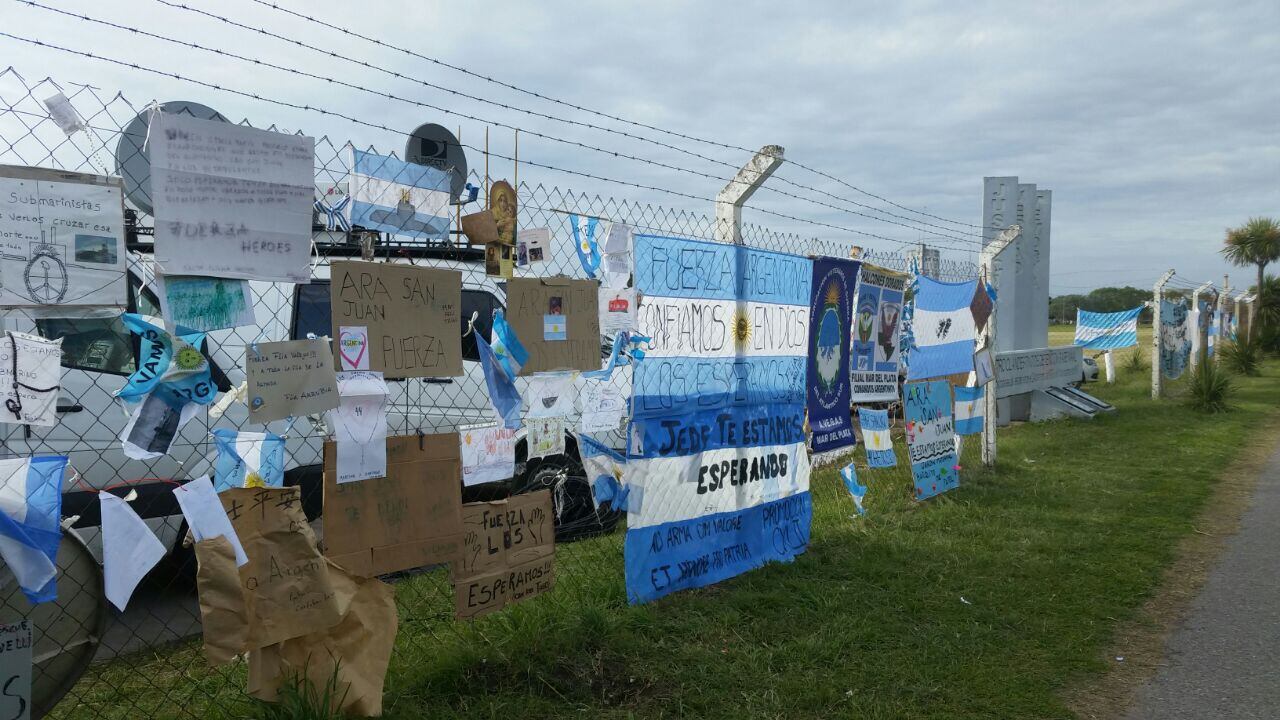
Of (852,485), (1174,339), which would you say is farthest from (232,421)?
(1174,339)

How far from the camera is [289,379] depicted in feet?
10.0

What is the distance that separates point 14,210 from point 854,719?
3.48 metres

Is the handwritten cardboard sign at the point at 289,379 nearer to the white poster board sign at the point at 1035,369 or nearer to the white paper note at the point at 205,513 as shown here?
the white paper note at the point at 205,513

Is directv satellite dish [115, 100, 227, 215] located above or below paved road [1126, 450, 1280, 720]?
above

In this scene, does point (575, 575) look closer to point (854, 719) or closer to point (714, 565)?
point (714, 565)

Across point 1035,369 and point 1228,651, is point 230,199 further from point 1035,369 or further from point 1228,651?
point 1035,369

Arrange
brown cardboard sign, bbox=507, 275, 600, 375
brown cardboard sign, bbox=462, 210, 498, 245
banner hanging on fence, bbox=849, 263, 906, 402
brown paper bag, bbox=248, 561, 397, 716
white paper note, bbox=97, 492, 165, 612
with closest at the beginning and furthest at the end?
white paper note, bbox=97, 492, 165, 612, brown paper bag, bbox=248, 561, 397, 716, brown cardboard sign, bbox=462, 210, 498, 245, brown cardboard sign, bbox=507, 275, 600, 375, banner hanging on fence, bbox=849, 263, 906, 402

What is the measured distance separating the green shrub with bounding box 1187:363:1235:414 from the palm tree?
23.7m

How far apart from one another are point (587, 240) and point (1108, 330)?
25.0 meters

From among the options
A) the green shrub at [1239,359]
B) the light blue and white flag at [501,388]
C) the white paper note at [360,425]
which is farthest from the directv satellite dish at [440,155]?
the green shrub at [1239,359]

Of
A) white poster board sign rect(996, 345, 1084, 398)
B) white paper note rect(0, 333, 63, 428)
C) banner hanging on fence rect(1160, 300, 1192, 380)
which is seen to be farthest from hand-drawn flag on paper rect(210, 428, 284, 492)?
banner hanging on fence rect(1160, 300, 1192, 380)

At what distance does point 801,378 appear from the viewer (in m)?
→ 5.98

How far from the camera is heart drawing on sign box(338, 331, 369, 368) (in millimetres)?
3275

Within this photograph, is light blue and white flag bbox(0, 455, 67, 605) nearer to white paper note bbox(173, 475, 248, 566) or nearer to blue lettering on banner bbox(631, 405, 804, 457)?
white paper note bbox(173, 475, 248, 566)
